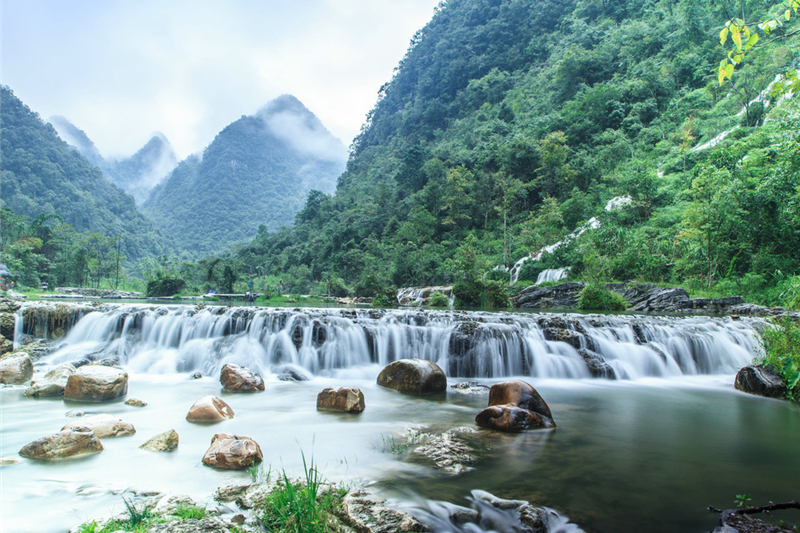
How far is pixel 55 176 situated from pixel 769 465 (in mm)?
105961

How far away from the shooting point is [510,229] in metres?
33.8

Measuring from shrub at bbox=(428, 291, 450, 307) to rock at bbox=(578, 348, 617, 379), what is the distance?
1362 centimetres

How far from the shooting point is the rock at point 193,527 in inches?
89.7

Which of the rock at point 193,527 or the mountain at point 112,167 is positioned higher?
the mountain at point 112,167

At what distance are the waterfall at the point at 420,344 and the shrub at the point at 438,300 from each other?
39.1ft

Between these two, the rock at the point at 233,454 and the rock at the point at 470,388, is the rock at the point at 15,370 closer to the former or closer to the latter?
the rock at the point at 233,454

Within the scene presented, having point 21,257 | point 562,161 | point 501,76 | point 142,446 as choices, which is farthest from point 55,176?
point 142,446

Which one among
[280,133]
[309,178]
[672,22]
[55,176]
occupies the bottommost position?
[55,176]

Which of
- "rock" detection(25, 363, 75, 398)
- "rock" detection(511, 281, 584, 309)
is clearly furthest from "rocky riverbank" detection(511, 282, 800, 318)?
"rock" detection(25, 363, 75, 398)

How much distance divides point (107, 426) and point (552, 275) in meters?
23.8

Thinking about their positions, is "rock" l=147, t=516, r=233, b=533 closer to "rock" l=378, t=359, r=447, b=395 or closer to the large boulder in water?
the large boulder in water

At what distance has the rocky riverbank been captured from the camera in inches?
595

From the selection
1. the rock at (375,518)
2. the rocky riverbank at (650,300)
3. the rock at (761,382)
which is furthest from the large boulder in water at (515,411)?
the rocky riverbank at (650,300)

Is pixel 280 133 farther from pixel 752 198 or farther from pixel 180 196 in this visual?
pixel 752 198
